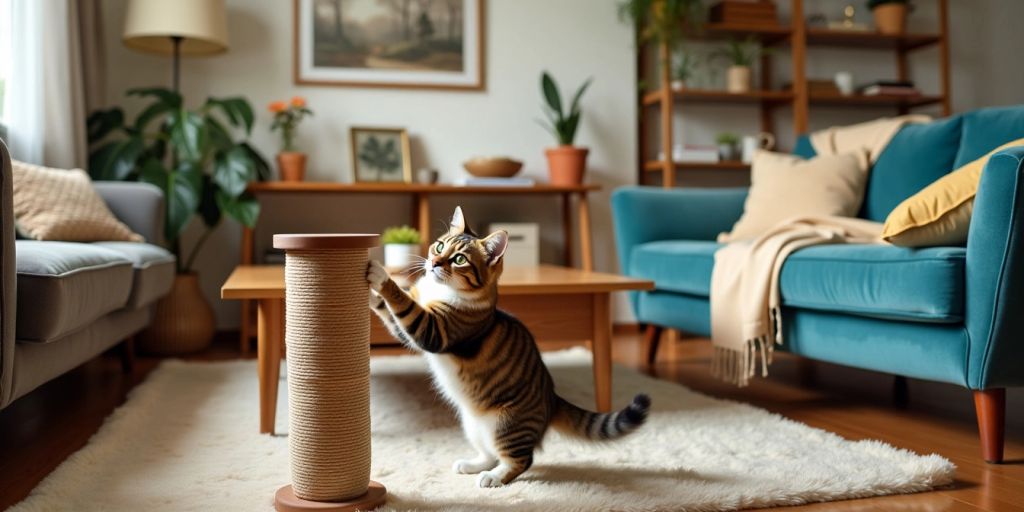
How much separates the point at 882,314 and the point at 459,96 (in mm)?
2672

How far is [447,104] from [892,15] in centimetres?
232

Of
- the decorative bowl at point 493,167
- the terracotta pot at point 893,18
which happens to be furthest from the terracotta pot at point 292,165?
the terracotta pot at point 893,18

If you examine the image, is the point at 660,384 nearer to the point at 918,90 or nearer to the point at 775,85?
the point at 775,85

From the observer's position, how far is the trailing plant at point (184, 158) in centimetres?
346

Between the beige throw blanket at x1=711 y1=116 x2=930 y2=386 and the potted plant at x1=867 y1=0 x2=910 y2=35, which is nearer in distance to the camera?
the beige throw blanket at x1=711 y1=116 x2=930 y2=386

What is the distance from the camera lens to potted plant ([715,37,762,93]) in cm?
439

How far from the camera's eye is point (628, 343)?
3898 mm

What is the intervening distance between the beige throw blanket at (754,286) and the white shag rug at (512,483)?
184mm

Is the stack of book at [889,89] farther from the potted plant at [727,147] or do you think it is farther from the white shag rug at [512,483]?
the white shag rug at [512,483]

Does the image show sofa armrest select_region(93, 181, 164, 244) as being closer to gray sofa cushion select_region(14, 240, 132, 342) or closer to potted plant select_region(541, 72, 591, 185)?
gray sofa cushion select_region(14, 240, 132, 342)

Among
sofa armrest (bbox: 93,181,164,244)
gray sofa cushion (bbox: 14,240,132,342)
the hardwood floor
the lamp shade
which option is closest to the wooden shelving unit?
the hardwood floor

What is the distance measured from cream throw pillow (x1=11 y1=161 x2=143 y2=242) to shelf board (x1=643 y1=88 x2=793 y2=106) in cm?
256

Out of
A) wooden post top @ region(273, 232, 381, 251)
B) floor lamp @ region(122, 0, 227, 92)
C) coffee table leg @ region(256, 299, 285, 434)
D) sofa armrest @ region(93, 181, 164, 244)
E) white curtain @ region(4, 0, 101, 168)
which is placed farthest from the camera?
floor lamp @ region(122, 0, 227, 92)

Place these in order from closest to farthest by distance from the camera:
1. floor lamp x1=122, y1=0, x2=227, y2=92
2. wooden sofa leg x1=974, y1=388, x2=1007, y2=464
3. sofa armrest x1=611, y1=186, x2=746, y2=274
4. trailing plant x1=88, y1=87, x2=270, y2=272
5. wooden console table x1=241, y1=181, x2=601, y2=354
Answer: wooden sofa leg x1=974, y1=388, x2=1007, y2=464, sofa armrest x1=611, y1=186, x2=746, y2=274, trailing plant x1=88, y1=87, x2=270, y2=272, floor lamp x1=122, y1=0, x2=227, y2=92, wooden console table x1=241, y1=181, x2=601, y2=354
